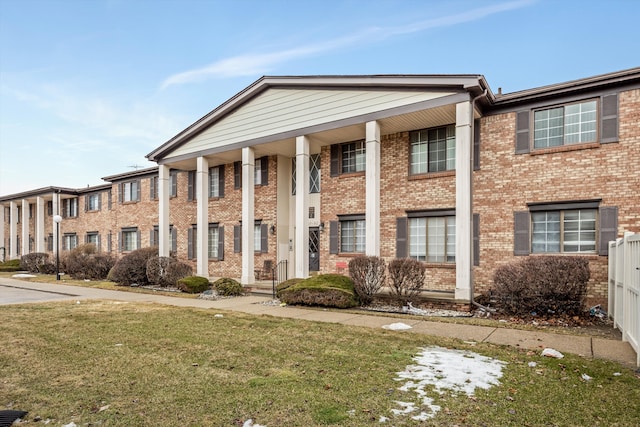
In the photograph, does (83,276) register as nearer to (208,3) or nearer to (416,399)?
(208,3)

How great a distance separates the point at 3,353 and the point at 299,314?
6.02 m

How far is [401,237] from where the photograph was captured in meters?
13.9

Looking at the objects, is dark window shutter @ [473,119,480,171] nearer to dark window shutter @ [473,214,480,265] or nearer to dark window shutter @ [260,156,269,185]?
dark window shutter @ [473,214,480,265]

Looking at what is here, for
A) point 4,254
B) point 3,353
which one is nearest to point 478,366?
point 3,353

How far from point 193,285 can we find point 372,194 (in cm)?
775

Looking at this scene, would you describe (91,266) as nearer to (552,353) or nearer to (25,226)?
(25,226)

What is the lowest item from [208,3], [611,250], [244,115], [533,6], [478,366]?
[478,366]

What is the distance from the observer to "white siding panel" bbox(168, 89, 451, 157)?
1294 centimetres

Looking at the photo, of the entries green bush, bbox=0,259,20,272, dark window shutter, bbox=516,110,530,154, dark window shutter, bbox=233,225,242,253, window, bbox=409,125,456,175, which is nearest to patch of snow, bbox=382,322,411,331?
window, bbox=409,125,456,175

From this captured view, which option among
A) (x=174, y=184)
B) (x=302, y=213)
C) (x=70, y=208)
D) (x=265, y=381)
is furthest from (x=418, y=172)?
(x=70, y=208)

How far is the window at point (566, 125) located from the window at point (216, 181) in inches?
555

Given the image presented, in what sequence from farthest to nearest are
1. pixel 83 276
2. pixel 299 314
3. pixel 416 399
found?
pixel 83 276 < pixel 299 314 < pixel 416 399

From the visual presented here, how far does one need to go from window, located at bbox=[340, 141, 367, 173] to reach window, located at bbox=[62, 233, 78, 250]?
24.6 metres

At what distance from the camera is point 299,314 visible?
405 inches
